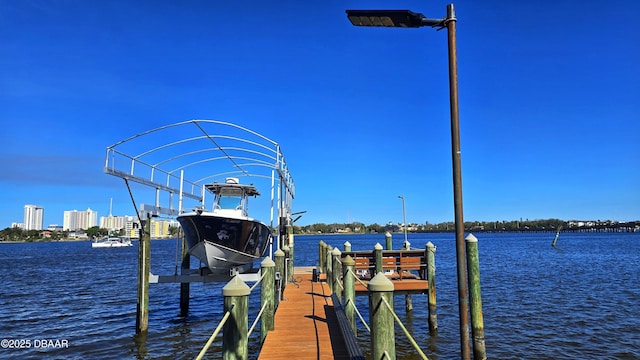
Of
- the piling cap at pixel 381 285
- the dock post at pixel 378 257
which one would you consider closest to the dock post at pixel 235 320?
the piling cap at pixel 381 285

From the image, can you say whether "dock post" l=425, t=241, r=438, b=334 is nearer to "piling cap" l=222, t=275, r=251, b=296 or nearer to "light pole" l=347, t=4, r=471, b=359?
"light pole" l=347, t=4, r=471, b=359

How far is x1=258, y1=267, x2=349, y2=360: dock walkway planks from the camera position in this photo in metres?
6.82

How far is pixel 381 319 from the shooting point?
4.53 m

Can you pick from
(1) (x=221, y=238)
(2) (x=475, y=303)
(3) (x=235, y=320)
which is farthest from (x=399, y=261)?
(3) (x=235, y=320)

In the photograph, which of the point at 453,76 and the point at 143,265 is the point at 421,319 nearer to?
the point at 143,265

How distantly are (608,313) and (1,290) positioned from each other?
34905 mm

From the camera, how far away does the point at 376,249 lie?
14.7 meters

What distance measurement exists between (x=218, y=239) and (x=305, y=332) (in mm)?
7409

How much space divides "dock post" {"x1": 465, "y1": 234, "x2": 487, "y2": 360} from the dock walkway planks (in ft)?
10.2

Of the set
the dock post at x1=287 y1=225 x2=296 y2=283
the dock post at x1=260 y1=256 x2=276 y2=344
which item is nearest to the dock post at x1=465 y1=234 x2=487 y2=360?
the dock post at x1=260 y1=256 x2=276 y2=344

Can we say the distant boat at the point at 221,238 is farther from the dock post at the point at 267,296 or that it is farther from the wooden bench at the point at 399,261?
the dock post at the point at 267,296

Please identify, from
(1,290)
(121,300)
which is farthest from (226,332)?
(1,290)

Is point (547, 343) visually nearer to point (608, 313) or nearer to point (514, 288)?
point (608, 313)

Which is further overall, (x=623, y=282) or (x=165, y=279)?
(x=623, y=282)
